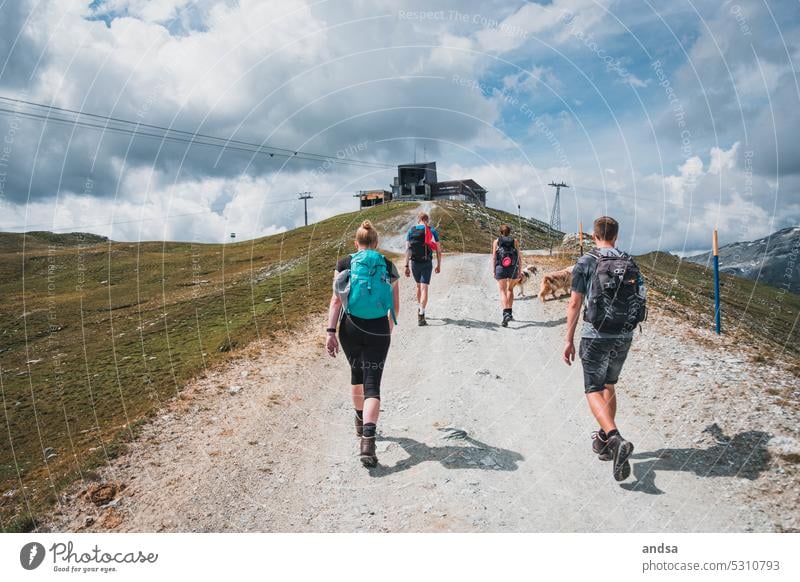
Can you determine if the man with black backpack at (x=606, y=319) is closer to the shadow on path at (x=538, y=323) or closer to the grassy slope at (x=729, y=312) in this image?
the grassy slope at (x=729, y=312)

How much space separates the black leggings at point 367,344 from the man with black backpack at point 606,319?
2355 millimetres

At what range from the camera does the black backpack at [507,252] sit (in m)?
13.0

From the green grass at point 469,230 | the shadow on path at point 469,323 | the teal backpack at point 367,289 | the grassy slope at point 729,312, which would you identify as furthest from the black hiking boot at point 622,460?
the green grass at point 469,230

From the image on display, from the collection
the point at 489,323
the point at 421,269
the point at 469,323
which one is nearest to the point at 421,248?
the point at 421,269

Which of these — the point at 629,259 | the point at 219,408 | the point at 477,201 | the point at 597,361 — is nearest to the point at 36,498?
the point at 219,408

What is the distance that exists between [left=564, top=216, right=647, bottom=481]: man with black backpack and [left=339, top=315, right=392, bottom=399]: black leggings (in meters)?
2.35

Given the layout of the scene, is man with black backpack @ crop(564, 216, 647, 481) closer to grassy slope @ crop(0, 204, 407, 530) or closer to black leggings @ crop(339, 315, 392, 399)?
black leggings @ crop(339, 315, 392, 399)

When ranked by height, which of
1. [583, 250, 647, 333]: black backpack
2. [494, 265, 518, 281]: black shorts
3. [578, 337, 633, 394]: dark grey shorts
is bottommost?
[578, 337, 633, 394]: dark grey shorts

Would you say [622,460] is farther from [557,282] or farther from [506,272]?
[557,282]

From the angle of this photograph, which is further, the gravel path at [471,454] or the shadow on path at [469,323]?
the shadow on path at [469,323]

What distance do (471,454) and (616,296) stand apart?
2778 mm

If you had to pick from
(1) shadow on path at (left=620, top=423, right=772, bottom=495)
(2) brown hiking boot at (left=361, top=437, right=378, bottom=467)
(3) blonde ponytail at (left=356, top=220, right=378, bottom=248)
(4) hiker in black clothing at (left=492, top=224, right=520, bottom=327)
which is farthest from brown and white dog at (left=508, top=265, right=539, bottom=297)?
(2) brown hiking boot at (left=361, top=437, right=378, bottom=467)

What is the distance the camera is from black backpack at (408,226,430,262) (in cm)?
1242

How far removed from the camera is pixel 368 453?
20.2 feet
